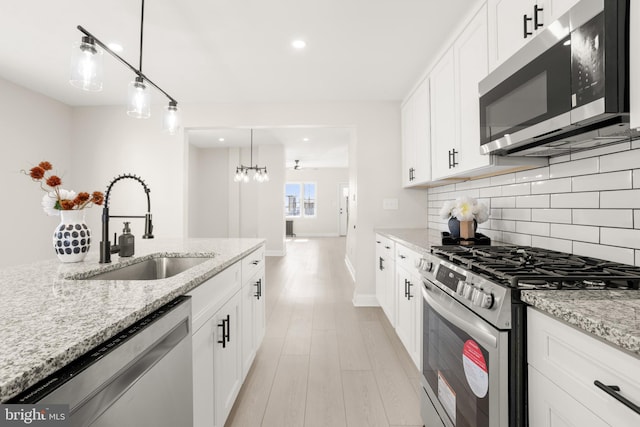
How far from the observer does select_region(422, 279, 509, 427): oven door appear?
3.38ft

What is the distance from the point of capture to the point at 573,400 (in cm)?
80

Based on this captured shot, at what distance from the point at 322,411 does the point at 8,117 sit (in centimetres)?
419

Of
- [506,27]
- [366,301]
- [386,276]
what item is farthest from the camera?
[366,301]

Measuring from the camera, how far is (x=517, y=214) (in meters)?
2.03

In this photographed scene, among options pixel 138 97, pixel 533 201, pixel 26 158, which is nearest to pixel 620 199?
pixel 533 201

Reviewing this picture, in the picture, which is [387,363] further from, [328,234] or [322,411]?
[328,234]

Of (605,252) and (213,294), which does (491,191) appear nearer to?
(605,252)

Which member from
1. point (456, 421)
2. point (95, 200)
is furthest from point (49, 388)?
point (456, 421)

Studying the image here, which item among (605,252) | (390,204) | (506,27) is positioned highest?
(506,27)

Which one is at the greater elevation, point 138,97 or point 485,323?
point 138,97

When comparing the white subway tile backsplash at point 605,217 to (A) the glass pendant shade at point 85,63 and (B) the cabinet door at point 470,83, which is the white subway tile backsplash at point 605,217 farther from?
(A) the glass pendant shade at point 85,63

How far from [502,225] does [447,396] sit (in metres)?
1.28

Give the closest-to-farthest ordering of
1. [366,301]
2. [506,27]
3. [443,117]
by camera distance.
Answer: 1. [506,27]
2. [443,117]
3. [366,301]

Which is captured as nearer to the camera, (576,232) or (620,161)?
(620,161)
